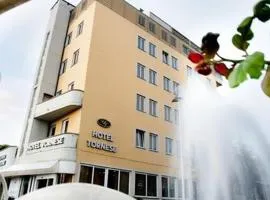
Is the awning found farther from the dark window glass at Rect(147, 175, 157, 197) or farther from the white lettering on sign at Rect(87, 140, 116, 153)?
the dark window glass at Rect(147, 175, 157, 197)

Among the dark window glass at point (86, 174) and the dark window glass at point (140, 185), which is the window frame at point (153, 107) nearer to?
the dark window glass at point (140, 185)

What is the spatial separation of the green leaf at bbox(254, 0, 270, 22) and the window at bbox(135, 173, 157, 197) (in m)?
19.1

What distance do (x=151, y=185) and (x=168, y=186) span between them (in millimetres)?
1984

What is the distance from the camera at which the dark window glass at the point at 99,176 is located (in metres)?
17.0

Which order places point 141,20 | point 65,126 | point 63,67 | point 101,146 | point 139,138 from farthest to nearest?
1. point 141,20
2. point 63,67
3. point 139,138
4. point 65,126
5. point 101,146

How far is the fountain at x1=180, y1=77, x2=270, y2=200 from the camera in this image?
50.3 ft

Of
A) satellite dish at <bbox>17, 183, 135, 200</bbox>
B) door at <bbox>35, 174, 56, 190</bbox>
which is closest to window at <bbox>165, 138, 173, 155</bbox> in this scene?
door at <bbox>35, 174, 56, 190</bbox>

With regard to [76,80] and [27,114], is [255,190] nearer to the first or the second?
[76,80]

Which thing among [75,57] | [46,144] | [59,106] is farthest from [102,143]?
[75,57]

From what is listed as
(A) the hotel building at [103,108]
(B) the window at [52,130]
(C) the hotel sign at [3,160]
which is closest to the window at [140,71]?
(A) the hotel building at [103,108]

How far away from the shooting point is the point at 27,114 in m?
22.2

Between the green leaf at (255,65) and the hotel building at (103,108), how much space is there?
16.4 metres

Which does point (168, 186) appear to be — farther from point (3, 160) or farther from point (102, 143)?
point (3, 160)

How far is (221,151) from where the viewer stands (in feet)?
55.8
